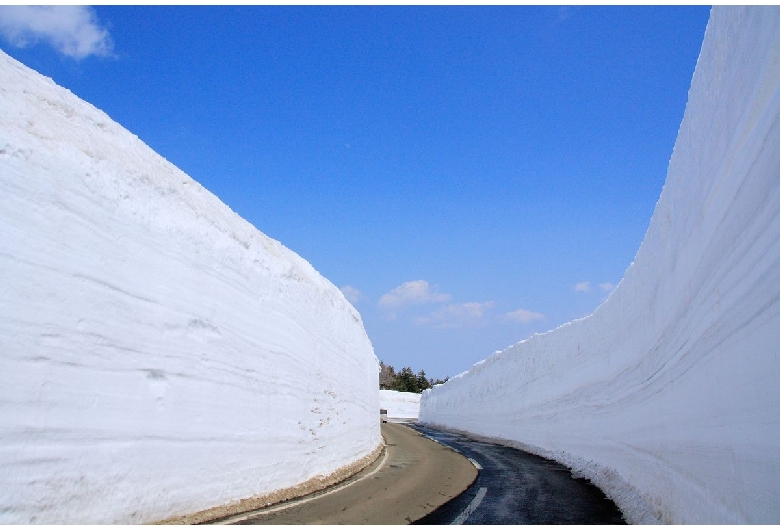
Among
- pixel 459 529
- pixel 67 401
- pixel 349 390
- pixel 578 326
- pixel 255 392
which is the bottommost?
pixel 459 529

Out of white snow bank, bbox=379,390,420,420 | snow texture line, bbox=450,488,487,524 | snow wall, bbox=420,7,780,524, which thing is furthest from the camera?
white snow bank, bbox=379,390,420,420

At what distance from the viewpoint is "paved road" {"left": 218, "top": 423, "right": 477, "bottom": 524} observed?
662 centimetres

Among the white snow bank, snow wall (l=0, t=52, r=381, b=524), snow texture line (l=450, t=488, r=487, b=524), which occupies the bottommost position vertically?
snow texture line (l=450, t=488, r=487, b=524)

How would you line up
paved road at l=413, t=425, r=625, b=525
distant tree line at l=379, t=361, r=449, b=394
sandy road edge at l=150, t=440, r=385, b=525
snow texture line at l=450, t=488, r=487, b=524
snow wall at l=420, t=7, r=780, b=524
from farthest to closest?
distant tree line at l=379, t=361, r=449, b=394, paved road at l=413, t=425, r=625, b=525, snow texture line at l=450, t=488, r=487, b=524, sandy road edge at l=150, t=440, r=385, b=525, snow wall at l=420, t=7, r=780, b=524

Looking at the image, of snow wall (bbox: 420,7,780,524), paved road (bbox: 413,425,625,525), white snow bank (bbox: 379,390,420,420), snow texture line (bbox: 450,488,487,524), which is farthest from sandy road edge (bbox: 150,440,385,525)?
white snow bank (bbox: 379,390,420,420)

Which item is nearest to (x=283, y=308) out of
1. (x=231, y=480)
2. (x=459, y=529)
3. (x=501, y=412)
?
(x=231, y=480)

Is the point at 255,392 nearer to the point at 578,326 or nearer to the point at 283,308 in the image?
the point at 283,308

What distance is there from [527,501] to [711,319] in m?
4.20

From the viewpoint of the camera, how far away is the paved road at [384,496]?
261 inches

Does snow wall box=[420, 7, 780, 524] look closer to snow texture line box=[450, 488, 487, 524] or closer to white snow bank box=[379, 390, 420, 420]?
snow texture line box=[450, 488, 487, 524]

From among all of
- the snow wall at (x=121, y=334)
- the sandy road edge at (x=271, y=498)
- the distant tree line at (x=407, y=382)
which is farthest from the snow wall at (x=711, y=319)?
the distant tree line at (x=407, y=382)

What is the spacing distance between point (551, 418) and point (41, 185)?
54.4ft

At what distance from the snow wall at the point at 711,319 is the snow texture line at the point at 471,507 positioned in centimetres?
205

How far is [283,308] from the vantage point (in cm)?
891
